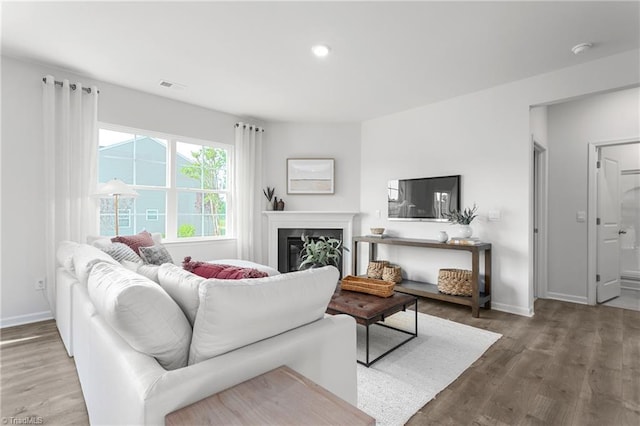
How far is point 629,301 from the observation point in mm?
4070

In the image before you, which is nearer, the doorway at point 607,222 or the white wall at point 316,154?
the doorway at point 607,222

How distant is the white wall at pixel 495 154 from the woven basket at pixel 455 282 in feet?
1.33

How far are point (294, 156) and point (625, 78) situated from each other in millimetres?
4037

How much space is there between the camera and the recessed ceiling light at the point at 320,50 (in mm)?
2836

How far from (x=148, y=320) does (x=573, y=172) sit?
5001 millimetres

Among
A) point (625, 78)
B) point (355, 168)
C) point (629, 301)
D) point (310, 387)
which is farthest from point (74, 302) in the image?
point (629, 301)

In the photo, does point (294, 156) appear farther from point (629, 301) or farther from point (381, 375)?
point (629, 301)

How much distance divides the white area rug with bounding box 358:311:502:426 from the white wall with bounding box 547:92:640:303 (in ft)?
6.61

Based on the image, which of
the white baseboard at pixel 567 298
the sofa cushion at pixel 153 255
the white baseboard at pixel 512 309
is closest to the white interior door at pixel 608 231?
the white baseboard at pixel 567 298

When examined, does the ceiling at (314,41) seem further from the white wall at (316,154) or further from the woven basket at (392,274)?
the woven basket at (392,274)

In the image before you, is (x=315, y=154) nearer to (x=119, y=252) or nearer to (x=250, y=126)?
(x=250, y=126)

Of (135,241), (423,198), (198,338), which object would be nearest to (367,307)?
(198,338)

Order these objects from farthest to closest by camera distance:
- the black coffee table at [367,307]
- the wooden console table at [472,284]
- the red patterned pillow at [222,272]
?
the wooden console table at [472,284] < the black coffee table at [367,307] < the red patterned pillow at [222,272]

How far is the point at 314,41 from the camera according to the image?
2766 mm
